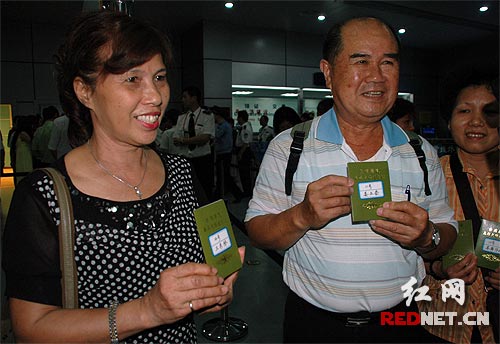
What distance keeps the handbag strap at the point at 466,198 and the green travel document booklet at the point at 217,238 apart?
1.13 meters

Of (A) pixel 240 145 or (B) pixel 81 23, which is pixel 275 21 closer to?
(A) pixel 240 145

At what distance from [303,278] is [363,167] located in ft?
1.70

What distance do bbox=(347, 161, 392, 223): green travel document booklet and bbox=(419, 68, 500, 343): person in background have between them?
1.92ft

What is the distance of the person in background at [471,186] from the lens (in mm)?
1675

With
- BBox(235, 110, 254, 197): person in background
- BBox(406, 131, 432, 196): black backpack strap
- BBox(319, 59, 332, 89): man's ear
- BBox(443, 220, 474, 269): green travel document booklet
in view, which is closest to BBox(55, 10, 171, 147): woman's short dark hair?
BBox(319, 59, 332, 89): man's ear

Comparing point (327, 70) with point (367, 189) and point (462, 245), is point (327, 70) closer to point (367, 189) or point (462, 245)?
point (367, 189)

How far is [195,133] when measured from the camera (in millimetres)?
5520

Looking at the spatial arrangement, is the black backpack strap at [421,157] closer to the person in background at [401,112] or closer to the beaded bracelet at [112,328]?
the beaded bracelet at [112,328]

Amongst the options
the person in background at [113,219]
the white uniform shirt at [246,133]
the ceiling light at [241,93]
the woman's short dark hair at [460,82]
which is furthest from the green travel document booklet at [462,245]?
the ceiling light at [241,93]

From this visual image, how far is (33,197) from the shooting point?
3.54 feet

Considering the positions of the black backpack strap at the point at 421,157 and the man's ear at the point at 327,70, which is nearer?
the black backpack strap at the point at 421,157

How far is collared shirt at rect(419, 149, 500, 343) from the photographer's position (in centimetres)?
169

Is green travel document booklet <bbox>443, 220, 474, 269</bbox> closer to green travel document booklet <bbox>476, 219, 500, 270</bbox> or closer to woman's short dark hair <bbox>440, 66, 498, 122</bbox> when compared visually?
green travel document booklet <bbox>476, 219, 500, 270</bbox>

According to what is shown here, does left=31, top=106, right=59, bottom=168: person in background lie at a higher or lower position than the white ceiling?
lower
